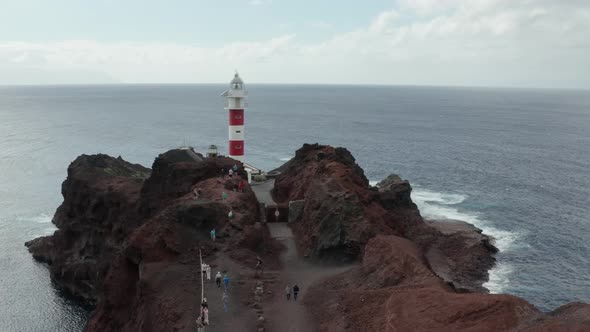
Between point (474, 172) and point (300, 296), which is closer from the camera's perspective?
point (300, 296)

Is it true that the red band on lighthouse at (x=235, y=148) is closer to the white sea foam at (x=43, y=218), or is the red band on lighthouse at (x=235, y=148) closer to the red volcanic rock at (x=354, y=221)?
the red volcanic rock at (x=354, y=221)

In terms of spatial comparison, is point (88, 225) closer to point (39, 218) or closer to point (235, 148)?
point (235, 148)

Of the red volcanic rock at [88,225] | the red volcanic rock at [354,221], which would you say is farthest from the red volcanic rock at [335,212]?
the red volcanic rock at [88,225]

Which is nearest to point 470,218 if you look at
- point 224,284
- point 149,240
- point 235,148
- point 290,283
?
point 235,148

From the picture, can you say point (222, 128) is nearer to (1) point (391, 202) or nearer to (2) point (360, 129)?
(2) point (360, 129)

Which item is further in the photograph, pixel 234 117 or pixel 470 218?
pixel 470 218

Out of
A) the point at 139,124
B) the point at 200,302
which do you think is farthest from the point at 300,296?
the point at 139,124

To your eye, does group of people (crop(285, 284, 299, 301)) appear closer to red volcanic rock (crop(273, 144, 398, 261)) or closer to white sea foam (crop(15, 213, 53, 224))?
red volcanic rock (crop(273, 144, 398, 261))

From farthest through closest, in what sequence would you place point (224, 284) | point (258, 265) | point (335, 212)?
1. point (335, 212)
2. point (258, 265)
3. point (224, 284)
